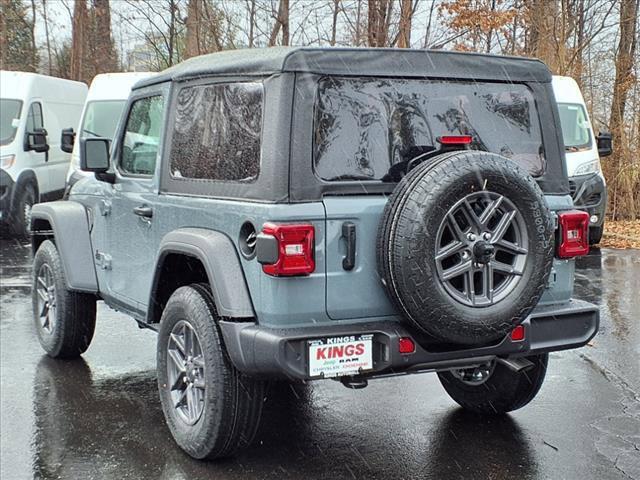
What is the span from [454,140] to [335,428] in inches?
70.0

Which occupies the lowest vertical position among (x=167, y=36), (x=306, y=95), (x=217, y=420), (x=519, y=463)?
(x=519, y=463)

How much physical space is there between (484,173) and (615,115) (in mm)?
13338

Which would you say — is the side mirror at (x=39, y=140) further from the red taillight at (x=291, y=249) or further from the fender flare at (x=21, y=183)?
the red taillight at (x=291, y=249)

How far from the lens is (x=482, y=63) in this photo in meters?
4.36

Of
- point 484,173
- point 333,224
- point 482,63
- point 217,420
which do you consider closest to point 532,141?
point 482,63

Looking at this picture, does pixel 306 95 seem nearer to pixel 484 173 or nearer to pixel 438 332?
pixel 484 173

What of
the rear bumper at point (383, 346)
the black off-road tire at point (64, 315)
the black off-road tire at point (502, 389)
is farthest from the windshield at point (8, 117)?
the rear bumper at point (383, 346)

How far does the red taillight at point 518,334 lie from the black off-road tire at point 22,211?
11.1 metres

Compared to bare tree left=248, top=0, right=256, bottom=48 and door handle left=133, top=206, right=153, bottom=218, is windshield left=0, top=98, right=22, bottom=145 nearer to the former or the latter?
bare tree left=248, top=0, right=256, bottom=48

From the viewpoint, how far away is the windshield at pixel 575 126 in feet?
40.2

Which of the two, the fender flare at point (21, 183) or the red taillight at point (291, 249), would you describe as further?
the fender flare at point (21, 183)

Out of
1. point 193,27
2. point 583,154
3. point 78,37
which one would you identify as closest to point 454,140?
point 583,154

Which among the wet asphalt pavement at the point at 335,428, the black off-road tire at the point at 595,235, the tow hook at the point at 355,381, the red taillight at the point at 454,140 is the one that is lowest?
the wet asphalt pavement at the point at 335,428

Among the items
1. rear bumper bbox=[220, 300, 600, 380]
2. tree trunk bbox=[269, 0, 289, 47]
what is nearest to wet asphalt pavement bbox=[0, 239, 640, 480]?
rear bumper bbox=[220, 300, 600, 380]
